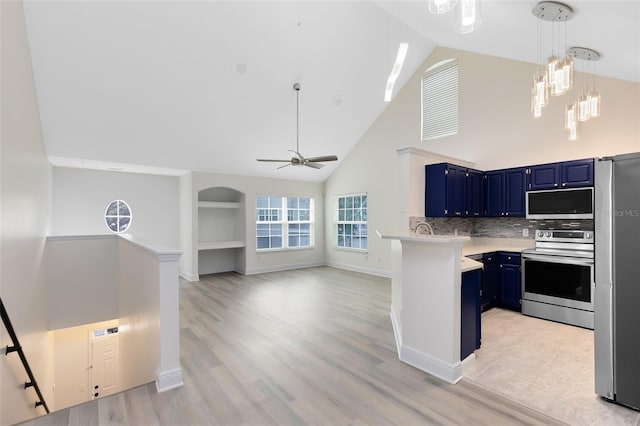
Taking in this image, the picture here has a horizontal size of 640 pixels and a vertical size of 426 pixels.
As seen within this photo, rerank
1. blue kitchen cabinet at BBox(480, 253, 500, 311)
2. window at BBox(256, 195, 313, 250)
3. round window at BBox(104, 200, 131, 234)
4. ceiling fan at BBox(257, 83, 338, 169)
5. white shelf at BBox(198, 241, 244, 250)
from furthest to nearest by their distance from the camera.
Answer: window at BBox(256, 195, 313, 250), white shelf at BBox(198, 241, 244, 250), round window at BBox(104, 200, 131, 234), ceiling fan at BBox(257, 83, 338, 169), blue kitchen cabinet at BBox(480, 253, 500, 311)

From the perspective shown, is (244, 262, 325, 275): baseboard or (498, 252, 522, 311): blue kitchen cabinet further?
(244, 262, 325, 275): baseboard

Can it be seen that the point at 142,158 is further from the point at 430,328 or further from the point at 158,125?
the point at 430,328

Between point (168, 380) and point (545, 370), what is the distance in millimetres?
3465

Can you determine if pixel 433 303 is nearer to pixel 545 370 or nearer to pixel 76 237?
pixel 545 370

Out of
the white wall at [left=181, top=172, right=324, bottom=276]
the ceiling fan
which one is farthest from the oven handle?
the white wall at [left=181, top=172, right=324, bottom=276]

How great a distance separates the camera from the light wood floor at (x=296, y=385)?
88.5 inches

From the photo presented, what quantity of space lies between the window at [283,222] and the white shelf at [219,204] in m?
0.62

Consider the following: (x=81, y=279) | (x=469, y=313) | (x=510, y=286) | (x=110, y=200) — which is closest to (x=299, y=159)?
(x=469, y=313)

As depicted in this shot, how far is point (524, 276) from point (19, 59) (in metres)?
6.84

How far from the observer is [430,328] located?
2.90m

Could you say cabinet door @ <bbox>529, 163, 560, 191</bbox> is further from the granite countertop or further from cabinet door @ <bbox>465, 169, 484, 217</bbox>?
the granite countertop

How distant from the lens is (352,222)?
27.6 ft

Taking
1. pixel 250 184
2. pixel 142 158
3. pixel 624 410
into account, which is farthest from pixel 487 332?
pixel 142 158

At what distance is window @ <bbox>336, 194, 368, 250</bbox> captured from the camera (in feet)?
26.6
